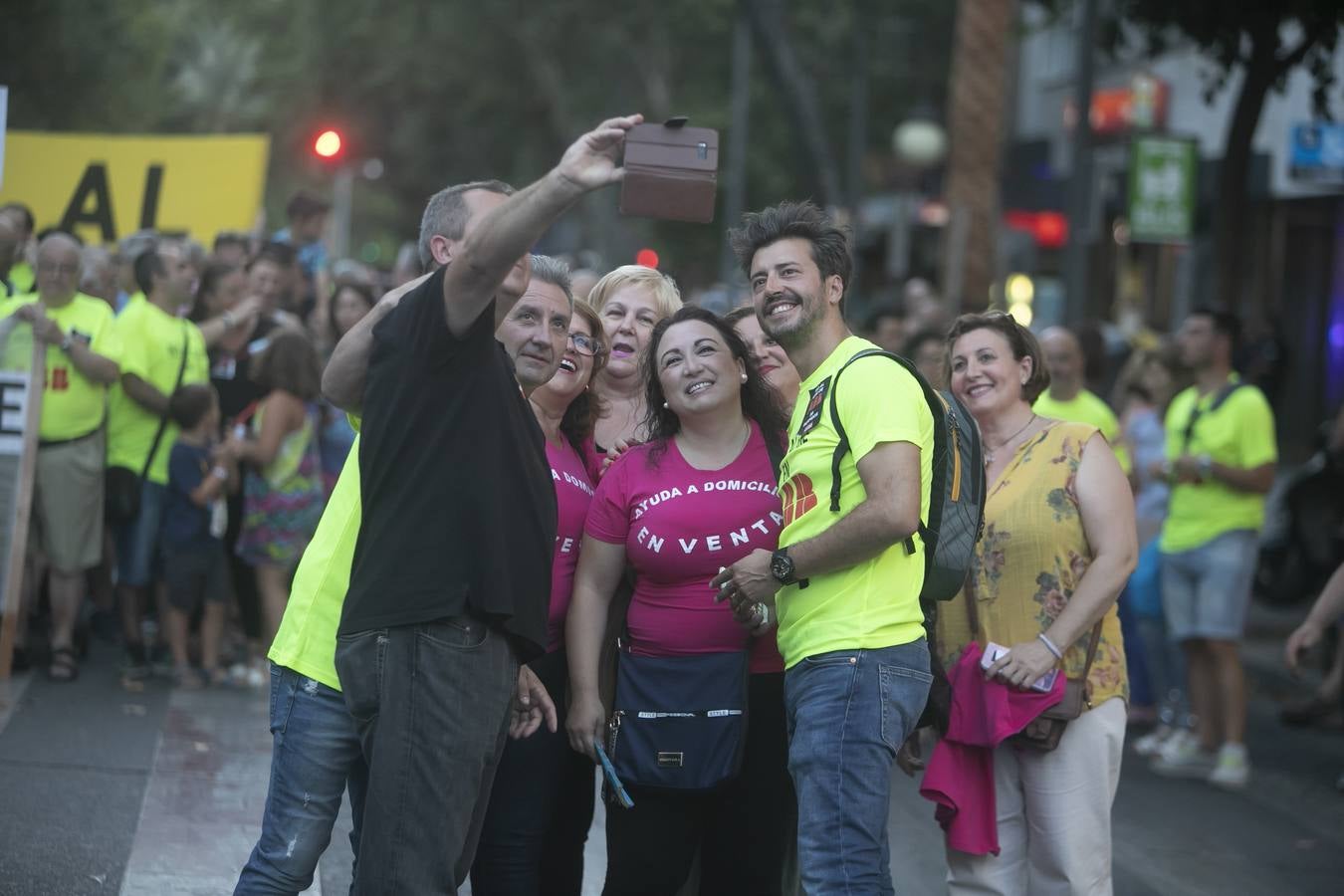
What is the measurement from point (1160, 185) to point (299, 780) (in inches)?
403

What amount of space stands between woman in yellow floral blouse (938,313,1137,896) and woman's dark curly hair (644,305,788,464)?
0.72 m

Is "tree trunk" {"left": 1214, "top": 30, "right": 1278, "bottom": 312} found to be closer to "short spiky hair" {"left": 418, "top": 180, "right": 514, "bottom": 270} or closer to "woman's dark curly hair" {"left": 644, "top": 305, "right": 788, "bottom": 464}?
"woman's dark curly hair" {"left": 644, "top": 305, "right": 788, "bottom": 464}

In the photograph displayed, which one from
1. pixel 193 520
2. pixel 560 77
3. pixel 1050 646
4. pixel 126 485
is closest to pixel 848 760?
pixel 1050 646

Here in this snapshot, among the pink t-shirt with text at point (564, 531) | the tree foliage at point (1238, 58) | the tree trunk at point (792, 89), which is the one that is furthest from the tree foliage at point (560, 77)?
→ the pink t-shirt with text at point (564, 531)

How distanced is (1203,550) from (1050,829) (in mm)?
3906

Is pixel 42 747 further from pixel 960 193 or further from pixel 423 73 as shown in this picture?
pixel 423 73

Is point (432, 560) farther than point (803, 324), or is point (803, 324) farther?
point (803, 324)

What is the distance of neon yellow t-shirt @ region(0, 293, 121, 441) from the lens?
8.62m

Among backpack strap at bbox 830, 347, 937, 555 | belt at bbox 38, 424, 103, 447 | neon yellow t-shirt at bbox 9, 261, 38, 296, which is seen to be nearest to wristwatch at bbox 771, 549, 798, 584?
backpack strap at bbox 830, 347, 937, 555

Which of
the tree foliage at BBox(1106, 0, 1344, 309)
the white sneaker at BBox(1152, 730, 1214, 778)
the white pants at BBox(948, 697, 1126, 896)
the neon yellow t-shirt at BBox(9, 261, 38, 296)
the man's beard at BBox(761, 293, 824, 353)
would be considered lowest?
the white sneaker at BBox(1152, 730, 1214, 778)

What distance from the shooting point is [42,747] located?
717 centimetres

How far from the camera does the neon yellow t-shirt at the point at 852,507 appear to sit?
13.9 feet

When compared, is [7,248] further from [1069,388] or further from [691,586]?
[691,586]

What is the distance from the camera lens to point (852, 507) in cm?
427
